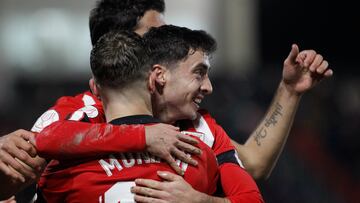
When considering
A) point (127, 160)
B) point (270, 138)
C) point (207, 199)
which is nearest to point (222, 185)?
point (207, 199)

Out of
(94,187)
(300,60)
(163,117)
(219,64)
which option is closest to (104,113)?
(163,117)

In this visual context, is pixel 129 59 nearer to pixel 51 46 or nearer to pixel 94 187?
pixel 94 187

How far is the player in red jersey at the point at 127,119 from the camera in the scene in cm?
340

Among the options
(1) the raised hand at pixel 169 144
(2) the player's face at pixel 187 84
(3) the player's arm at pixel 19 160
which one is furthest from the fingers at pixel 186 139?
(3) the player's arm at pixel 19 160

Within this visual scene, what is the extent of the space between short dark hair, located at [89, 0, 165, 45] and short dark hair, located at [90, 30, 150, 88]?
0.92 m

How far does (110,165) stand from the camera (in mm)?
3424

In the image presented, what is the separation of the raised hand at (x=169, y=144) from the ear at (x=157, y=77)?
0.98ft

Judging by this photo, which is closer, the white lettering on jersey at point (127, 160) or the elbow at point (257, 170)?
the white lettering on jersey at point (127, 160)

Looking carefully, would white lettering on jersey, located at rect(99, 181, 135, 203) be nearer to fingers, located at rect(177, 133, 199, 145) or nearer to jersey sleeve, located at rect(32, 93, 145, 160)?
jersey sleeve, located at rect(32, 93, 145, 160)

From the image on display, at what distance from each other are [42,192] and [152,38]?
0.86 meters

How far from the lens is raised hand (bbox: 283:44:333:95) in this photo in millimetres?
4367

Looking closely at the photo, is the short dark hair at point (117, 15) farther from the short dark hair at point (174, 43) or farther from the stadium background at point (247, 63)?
the stadium background at point (247, 63)

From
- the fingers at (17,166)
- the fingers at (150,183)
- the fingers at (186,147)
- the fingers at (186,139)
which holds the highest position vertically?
the fingers at (186,139)

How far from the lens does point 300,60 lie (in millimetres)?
4406
